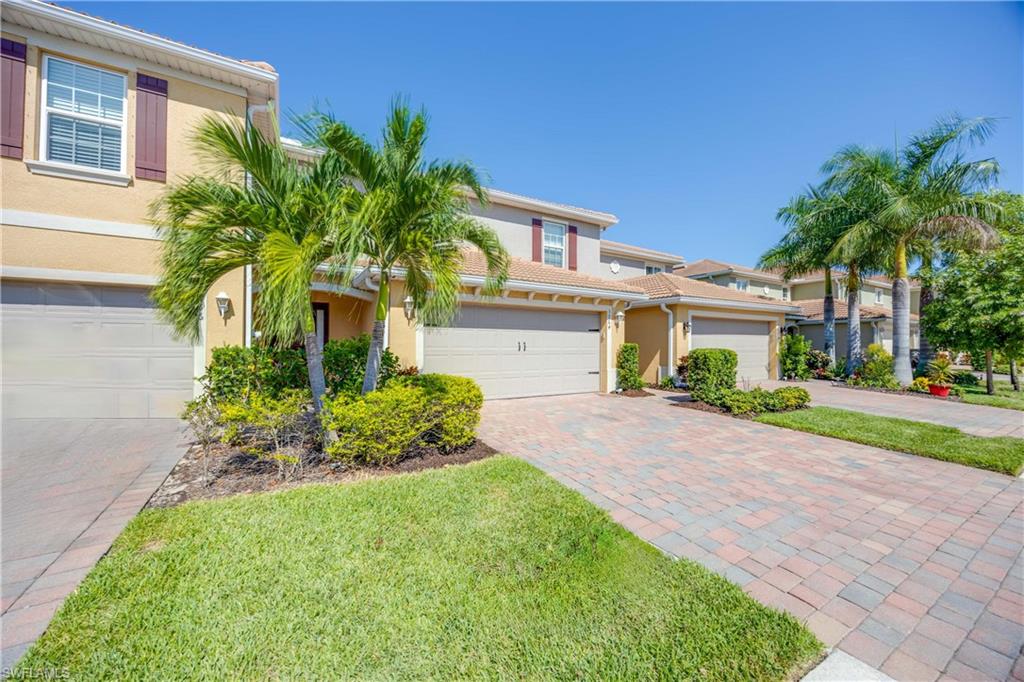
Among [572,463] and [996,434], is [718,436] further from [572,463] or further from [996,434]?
[996,434]

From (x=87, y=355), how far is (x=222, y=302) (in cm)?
229

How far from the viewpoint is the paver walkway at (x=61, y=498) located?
242cm

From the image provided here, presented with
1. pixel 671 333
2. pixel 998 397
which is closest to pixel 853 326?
pixel 998 397

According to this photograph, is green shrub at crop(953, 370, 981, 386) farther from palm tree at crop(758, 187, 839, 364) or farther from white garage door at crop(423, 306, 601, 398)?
white garage door at crop(423, 306, 601, 398)

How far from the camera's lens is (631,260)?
20312 millimetres

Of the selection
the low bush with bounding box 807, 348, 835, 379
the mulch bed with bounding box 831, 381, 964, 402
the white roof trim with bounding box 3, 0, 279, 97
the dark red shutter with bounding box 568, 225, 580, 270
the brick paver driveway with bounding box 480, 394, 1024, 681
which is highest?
the white roof trim with bounding box 3, 0, 279, 97

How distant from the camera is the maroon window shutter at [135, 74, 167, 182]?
7016mm

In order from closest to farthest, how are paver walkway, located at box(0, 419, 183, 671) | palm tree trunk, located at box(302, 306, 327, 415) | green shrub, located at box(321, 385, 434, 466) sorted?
paver walkway, located at box(0, 419, 183, 671)
green shrub, located at box(321, 385, 434, 466)
palm tree trunk, located at box(302, 306, 327, 415)

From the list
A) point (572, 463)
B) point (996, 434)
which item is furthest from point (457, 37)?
point (996, 434)

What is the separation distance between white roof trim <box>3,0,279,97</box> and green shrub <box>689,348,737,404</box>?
11.7 m

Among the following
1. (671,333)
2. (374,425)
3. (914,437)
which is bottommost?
(914,437)

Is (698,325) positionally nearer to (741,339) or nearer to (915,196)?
(741,339)

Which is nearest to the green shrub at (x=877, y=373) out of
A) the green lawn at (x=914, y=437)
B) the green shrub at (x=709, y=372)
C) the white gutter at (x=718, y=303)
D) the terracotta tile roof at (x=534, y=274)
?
the white gutter at (x=718, y=303)

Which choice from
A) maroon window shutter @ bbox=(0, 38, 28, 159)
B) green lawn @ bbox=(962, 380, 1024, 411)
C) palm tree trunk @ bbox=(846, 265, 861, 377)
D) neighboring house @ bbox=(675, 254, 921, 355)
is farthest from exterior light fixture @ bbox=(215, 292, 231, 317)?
neighboring house @ bbox=(675, 254, 921, 355)
